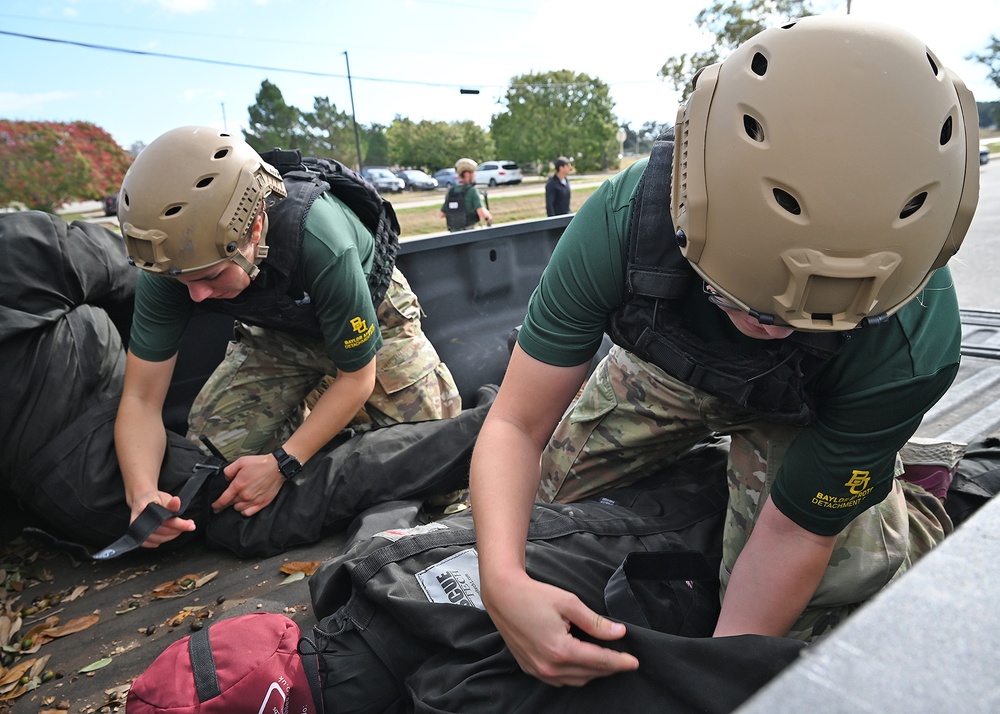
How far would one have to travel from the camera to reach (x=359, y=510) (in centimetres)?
255

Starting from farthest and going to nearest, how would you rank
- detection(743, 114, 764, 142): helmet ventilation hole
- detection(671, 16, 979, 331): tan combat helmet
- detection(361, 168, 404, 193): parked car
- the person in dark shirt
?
detection(361, 168, 404, 193): parked car, the person in dark shirt, detection(743, 114, 764, 142): helmet ventilation hole, detection(671, 16, 979, 331): tan combat helmet

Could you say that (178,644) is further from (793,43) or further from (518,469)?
(793,43)

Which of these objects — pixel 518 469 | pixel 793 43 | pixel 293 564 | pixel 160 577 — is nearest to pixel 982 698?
pixel 793 43

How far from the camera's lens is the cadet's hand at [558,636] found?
4.22ft

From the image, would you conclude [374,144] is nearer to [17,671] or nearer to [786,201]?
[17,671]

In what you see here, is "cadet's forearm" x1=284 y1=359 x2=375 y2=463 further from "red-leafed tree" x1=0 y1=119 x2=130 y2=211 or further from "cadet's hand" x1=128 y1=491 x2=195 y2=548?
"red-leafed tree" x1=0 y1=119 x2=130 y2=211

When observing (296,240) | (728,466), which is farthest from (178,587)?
(728,466)

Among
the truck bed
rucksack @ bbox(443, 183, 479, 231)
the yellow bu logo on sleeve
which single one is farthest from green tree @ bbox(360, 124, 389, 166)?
the yellow bu logo on sleeve

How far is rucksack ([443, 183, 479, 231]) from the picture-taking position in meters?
10.3

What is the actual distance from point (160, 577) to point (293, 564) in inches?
16.6

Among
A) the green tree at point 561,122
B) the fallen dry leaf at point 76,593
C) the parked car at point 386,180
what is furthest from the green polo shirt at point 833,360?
the green tree at point 561,122

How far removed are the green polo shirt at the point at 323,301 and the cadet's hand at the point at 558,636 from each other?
1.34 meters

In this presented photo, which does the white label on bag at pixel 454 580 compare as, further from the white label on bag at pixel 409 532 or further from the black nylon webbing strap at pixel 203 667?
the black nylon webbing strap at pixel 203 667

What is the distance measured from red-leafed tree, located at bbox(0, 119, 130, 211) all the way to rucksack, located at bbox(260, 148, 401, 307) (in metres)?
14.7
